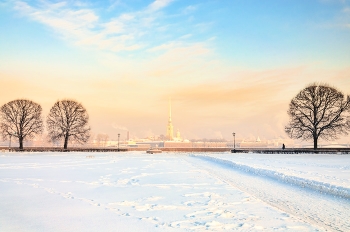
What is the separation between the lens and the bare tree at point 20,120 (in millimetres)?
64500

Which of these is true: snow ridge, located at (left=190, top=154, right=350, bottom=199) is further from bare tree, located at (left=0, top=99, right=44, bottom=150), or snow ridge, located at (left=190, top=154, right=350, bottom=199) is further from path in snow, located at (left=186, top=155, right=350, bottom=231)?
bare tree, located at (left=0, top=99, right=44, bottom=150)

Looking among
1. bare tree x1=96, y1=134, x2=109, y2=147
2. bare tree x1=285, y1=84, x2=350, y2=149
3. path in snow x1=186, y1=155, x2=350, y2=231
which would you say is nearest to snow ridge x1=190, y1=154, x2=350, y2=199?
path in snow x1=186, y1=155, x2=350, y2=231

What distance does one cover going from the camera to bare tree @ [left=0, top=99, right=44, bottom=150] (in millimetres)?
64500

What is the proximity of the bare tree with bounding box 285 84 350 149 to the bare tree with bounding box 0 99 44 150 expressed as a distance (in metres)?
50.8

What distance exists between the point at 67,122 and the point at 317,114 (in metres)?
49.1

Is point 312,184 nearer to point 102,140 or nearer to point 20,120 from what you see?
point 20,120

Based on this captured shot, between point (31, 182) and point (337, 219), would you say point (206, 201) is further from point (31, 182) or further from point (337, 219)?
point (31, 182)

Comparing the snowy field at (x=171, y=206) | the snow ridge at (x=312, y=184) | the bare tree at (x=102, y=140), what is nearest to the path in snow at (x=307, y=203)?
the snowy field at (x=171, y=206)

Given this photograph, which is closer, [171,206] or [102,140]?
[171,206]

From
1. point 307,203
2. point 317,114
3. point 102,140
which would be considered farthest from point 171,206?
point 102,140

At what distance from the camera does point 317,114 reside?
183ft

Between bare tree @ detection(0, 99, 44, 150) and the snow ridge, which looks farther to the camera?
bare tree @ detection(0, 99, 44, 150)

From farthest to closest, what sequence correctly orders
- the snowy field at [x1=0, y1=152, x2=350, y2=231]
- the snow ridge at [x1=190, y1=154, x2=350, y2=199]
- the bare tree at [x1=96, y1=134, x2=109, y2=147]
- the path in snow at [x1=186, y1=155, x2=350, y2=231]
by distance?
the bare tree at [x1=96, y1=134, x2=109, y2=147], the snow ridge at [x1=190, y1=154, x2=350, y2=199], the path in snow at [x1=186, y1=155, x2=350, y2=231], the snowy field at [x1=0, y1=152, x2=350, y2=231]

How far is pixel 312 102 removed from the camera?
55781 mm
